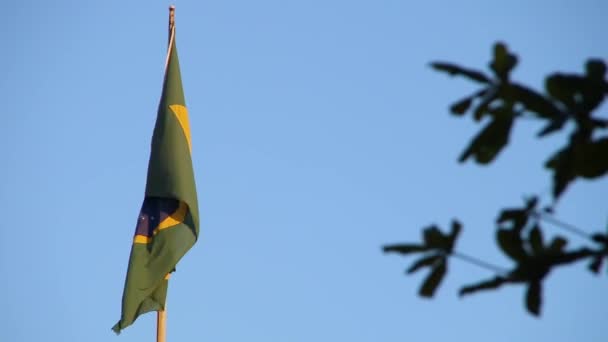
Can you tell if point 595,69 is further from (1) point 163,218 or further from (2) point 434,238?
(1) point 163,218

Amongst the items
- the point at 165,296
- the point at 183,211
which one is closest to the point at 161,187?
the point at 183,211

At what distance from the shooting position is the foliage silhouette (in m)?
4.02

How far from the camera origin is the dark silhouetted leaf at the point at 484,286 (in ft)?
13.6

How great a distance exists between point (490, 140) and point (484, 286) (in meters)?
0.55

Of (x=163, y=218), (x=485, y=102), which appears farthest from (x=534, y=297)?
(x=163, y=218)

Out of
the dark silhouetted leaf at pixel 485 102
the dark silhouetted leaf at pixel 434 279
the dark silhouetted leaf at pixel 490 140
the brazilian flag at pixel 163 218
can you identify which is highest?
the brazilian flag at pixel 163 218

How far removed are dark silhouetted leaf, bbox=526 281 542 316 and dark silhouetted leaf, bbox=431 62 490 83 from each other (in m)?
0.77

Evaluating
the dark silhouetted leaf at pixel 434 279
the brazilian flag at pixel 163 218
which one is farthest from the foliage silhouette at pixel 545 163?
the brazilian flag at pixel 163 218

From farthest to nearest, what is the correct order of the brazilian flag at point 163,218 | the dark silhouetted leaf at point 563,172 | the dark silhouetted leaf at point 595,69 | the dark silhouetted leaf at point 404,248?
the brazilian flag at point 163,218, the dark silhouetted leaf at point 404,248, the dark silhouetted leaf at point 563,172, the dark silhouetted leaf at point 595,69

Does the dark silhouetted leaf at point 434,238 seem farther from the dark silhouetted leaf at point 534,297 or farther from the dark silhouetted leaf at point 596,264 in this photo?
the dark silhouetted leaf at point 596,264

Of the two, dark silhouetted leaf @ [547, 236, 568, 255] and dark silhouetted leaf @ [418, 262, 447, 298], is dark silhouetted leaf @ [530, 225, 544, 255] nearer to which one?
dark silhouetted leaf @ [547, 236, 568, 255]

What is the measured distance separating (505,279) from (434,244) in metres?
0.29

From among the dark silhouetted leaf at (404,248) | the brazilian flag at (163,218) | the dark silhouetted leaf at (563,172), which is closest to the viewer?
the dark silhouetted leaf at (563,172)

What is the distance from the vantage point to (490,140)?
428 centimetres
